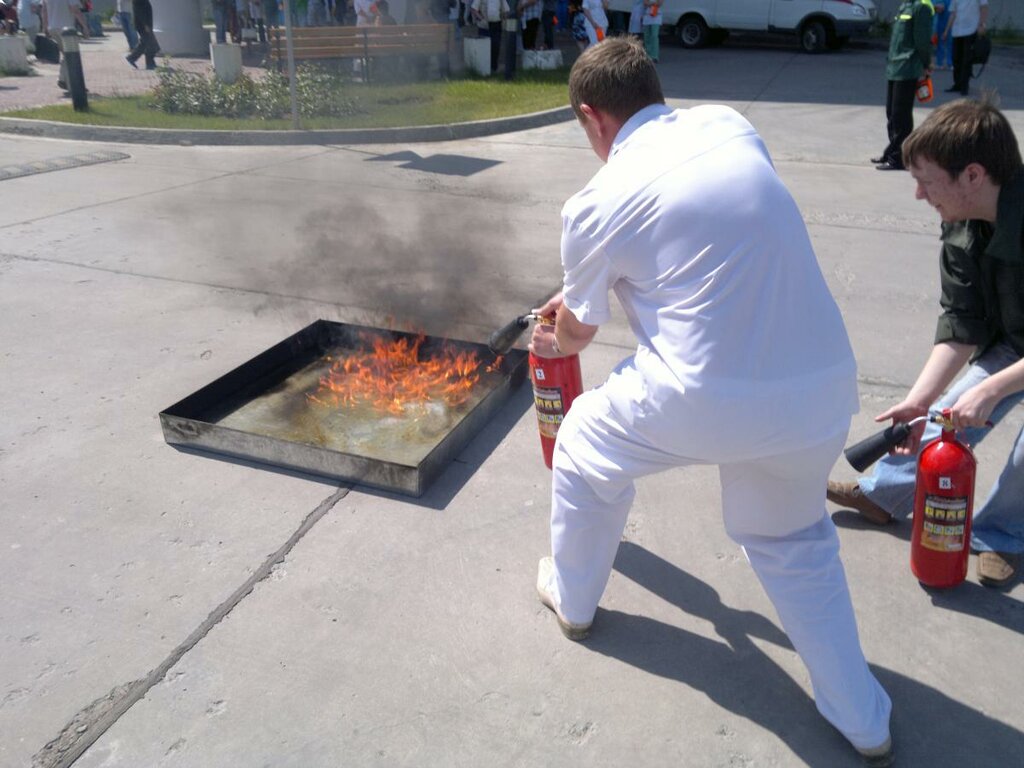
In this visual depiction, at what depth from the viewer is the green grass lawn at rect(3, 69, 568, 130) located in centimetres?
1141

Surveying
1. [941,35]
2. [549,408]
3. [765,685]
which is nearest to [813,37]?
[941,35]

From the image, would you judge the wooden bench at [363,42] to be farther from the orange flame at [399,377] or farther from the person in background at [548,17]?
the orange flame at [399,377]

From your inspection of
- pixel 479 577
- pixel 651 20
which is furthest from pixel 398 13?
pixel 479 577

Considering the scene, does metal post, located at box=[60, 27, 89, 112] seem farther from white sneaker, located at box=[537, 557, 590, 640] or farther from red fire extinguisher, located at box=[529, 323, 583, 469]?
white sneaker, located at box=[537, 557, 590, 640]

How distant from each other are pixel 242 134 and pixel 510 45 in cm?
601

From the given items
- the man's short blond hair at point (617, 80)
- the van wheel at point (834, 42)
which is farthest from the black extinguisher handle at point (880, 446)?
the van wheel at point (834, 42)

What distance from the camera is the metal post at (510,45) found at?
14.7m

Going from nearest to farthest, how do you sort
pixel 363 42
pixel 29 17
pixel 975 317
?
1. pixel 975 317
2. pixel 363 42
3. pixel 29 17

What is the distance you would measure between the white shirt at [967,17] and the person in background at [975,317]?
13.8 metres

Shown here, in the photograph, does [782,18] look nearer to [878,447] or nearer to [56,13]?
[56,13]

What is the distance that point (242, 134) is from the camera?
35.4 feet

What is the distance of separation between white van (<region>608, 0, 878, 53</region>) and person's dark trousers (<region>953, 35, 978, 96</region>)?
5.73m

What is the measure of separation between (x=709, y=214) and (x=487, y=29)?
1559cm

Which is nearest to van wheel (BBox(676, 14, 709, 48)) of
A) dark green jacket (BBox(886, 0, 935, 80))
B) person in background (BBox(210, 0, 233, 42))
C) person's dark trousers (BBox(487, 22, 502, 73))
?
person's dark trousers (BBox(487, 22, 502, 73))
